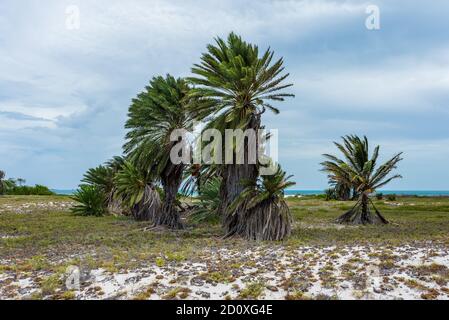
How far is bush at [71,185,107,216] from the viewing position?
3070 cm

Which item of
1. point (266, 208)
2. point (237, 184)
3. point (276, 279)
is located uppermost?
point (237, 184)

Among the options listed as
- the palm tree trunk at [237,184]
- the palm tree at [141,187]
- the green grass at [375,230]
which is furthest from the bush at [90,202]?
the palm tree trunk at [237,184]

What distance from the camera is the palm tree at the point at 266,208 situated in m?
15.7

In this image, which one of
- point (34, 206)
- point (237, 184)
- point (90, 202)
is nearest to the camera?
point (237, 184)

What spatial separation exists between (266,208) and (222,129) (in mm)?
4034

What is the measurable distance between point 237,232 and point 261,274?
24.8 ft

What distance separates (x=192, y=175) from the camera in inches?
948

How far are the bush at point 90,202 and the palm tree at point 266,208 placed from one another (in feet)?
58.7

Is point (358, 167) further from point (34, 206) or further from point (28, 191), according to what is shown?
point (28, 191)

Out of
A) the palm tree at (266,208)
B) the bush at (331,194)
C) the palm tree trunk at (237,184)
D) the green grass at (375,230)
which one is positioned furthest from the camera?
the bush at (331,194)

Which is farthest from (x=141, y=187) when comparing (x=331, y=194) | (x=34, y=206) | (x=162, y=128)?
(x=331, y=194)

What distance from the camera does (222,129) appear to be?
16.9 meters

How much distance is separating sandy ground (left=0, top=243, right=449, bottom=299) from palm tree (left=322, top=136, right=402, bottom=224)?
1290 centimetres

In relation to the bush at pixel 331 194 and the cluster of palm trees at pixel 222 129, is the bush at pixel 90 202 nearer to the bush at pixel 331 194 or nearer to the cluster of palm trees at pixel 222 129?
the cluster of palm trees at pixel 222 129
